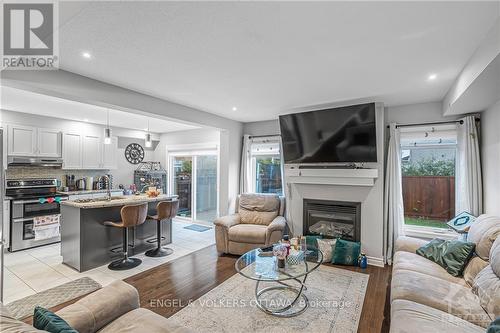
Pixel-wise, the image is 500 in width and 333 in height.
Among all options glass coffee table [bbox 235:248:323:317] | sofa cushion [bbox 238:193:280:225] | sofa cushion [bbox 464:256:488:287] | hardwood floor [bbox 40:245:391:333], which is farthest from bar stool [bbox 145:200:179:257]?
sofa cushion [bbox 464:256:488:287]

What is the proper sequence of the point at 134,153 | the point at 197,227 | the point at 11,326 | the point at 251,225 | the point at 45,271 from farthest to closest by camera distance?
the point at 134,153 → the point at 197,227 → the point at 251,225 → the point at 45,271 → the point at 11,326

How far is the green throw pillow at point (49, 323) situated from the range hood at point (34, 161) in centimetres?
461

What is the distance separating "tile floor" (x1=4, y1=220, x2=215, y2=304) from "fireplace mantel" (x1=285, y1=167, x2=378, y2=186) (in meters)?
2.14

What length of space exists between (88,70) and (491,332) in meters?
3.74

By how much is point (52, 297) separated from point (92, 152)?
12.0 feet

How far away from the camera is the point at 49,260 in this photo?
149 inches

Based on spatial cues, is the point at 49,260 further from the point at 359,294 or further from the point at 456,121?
the point at 456,121

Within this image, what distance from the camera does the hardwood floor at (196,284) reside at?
8.07 ft

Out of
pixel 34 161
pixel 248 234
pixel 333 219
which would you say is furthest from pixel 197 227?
pixel 34 161

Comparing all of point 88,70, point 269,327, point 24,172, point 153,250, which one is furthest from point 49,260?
point 269,327

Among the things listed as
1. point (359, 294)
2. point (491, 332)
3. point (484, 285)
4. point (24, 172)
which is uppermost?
point (24, 172)

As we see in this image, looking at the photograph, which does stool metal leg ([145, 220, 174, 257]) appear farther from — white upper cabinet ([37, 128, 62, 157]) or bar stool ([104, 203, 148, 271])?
white upper cabinet ([37, 128, 62, 157])

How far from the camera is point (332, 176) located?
158 inches

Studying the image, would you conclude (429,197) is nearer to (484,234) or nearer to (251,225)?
(484,234)
